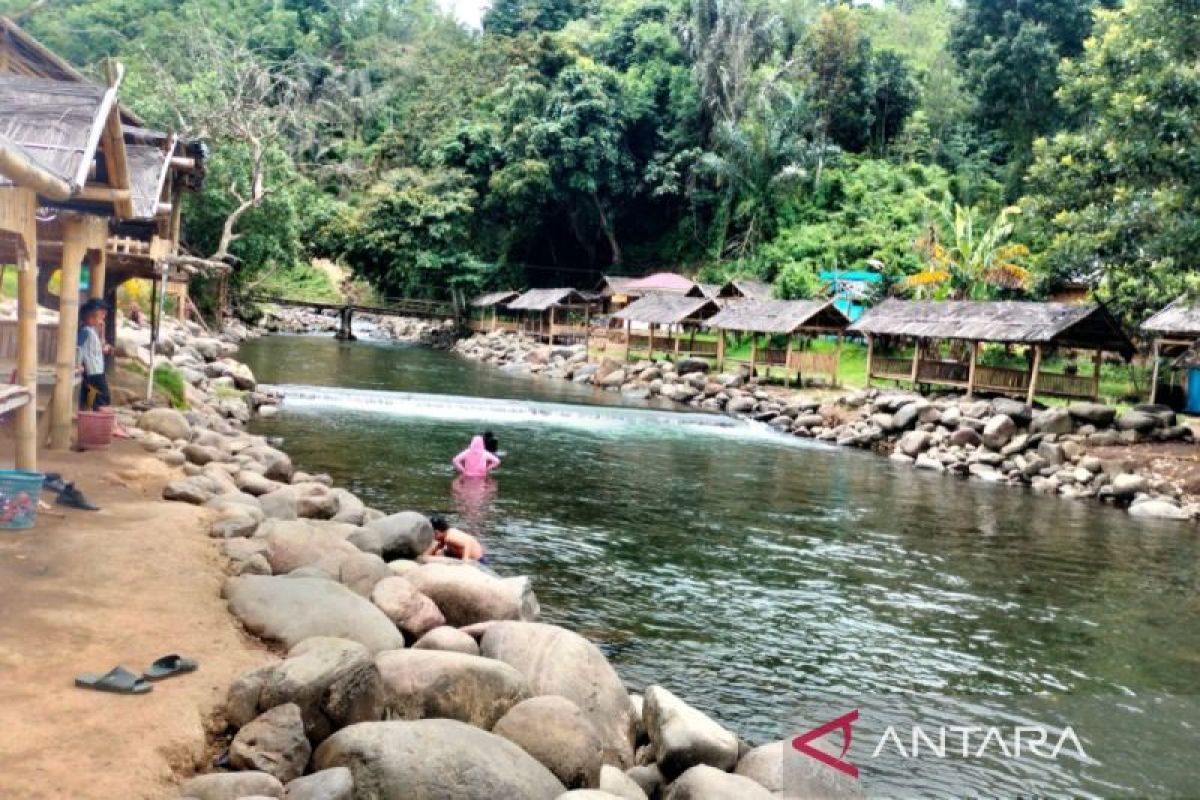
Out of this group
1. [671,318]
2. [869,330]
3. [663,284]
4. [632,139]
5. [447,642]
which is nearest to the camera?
[447,642]

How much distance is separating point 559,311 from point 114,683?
43718 millimetres

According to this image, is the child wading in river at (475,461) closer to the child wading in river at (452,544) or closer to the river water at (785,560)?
the river water at (785,560)

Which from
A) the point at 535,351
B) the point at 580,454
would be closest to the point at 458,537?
the point at 580,454

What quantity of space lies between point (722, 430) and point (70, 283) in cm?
1919

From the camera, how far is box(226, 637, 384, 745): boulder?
486 cm

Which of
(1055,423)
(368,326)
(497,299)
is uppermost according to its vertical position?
(497,299)

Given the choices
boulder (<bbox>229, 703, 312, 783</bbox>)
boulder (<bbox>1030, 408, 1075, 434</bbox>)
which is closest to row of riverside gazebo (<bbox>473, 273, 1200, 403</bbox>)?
boulder (<bbox>1030, 408, 1075, 434</bbox>)

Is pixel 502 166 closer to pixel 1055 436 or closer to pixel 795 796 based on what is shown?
pixel 1055 436

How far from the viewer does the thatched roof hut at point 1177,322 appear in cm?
2153

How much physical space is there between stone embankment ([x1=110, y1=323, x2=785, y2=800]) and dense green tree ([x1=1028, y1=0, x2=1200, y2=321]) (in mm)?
15264

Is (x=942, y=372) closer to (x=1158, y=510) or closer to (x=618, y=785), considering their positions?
(x=1158, y=510)

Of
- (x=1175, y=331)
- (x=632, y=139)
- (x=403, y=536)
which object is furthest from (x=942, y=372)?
(x=632, y=139)

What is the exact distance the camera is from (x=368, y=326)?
211 feet

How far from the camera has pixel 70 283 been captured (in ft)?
29.9
